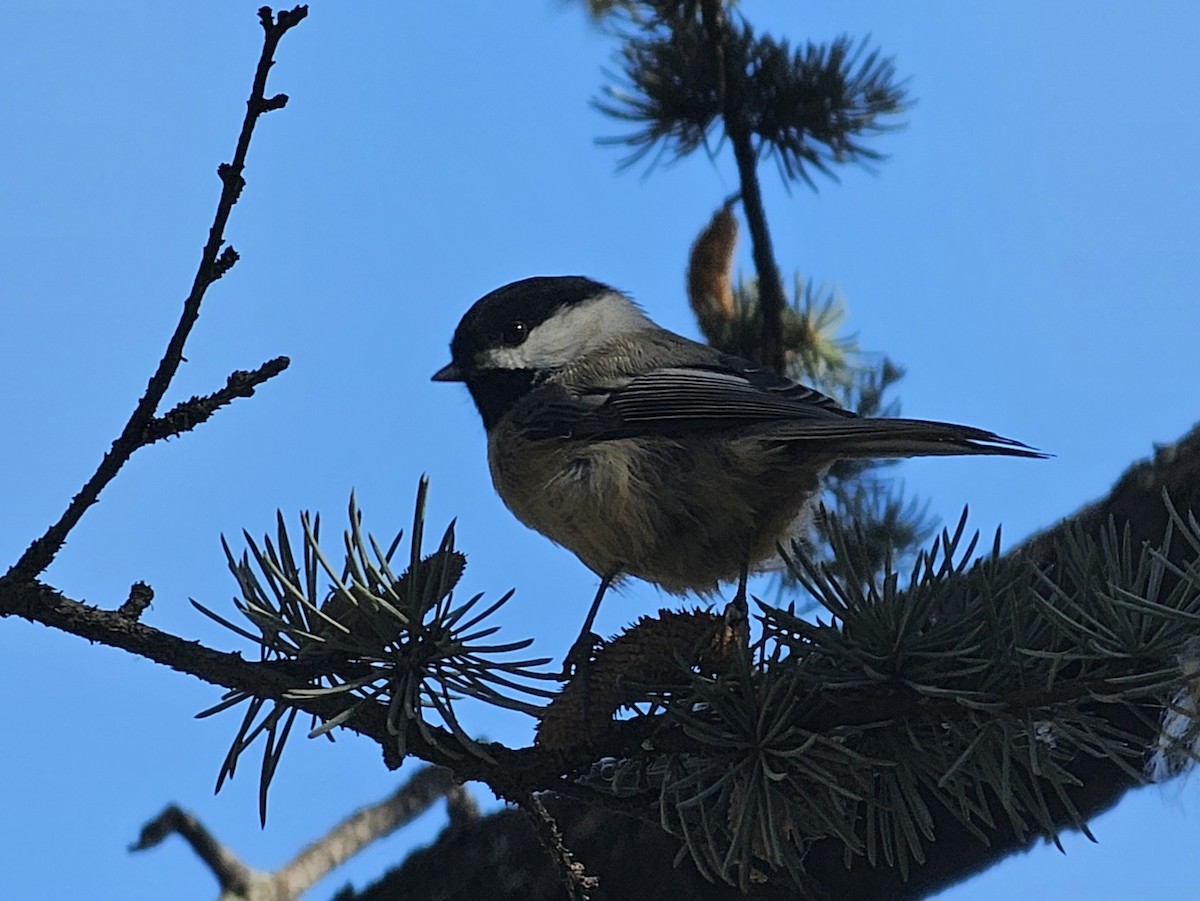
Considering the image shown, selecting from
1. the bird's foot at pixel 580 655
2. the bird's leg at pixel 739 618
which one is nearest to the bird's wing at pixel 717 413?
the bird's leg at pixel 739 618

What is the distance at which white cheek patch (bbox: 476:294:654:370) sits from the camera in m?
2.48

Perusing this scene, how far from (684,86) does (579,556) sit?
3.13 ft

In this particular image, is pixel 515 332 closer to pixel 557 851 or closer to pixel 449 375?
pixel 449 375

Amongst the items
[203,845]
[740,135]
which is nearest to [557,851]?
[203,845]

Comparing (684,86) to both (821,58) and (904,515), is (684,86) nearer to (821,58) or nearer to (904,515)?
(821,58)

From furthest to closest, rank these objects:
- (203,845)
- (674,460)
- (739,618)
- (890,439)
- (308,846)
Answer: (308,846) < (203,845) < (674,460) < (890,439) < (739,618)

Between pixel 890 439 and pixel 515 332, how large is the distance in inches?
34.8

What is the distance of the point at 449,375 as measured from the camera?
2479 mm

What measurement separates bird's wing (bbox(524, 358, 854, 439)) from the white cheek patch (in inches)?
7.0

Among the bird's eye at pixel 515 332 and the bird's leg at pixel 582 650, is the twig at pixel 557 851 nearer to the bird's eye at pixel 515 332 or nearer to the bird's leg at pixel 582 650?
the bird's leg at pixel 582 650

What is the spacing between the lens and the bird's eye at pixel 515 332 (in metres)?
2.51

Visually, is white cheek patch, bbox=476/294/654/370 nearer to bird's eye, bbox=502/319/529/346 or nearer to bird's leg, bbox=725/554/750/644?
bird's eye, bbox=502/319/529/346

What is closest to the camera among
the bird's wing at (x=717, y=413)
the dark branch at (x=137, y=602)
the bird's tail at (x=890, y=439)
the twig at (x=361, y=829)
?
the dark branch at (x=137, y=602)

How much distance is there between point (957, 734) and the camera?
50.1 inches
